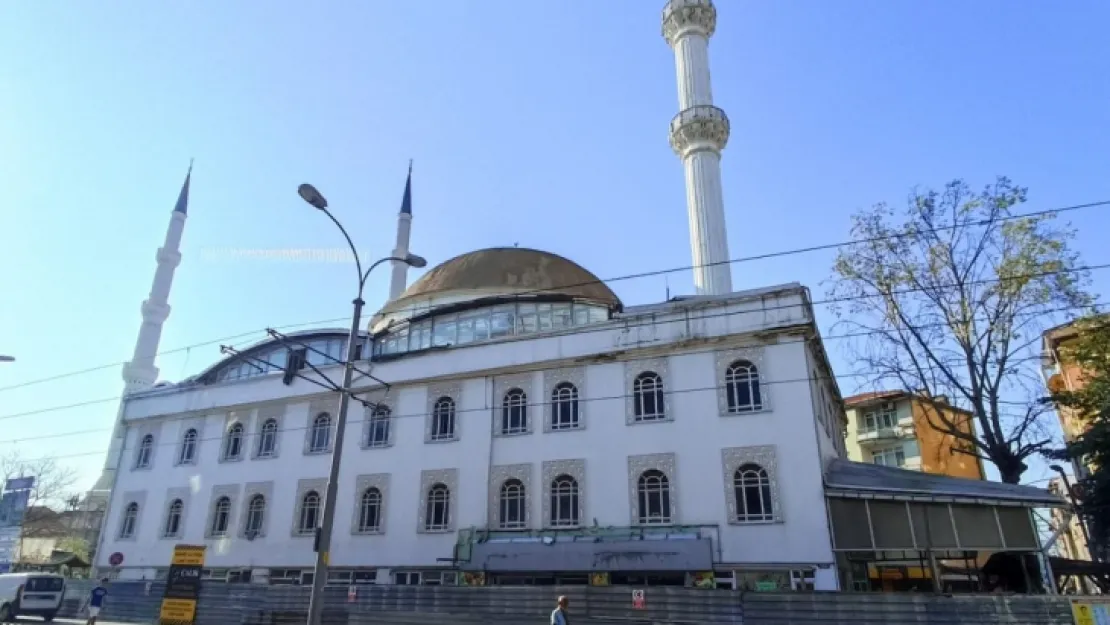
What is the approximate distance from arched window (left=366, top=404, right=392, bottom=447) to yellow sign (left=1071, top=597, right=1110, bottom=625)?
58.4ft

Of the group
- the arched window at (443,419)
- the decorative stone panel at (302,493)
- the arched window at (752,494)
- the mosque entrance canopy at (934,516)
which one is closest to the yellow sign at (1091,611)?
the mosque entrance canopy at (934,516)

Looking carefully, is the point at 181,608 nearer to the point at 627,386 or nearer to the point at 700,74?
the point at 627,386

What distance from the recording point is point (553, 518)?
19.3m

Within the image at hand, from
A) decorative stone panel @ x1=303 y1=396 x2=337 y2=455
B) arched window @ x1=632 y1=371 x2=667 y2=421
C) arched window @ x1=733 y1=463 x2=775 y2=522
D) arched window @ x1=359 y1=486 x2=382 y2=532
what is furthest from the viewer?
decorative stone panel @ x1=303 y1=396 x2=337 y2=455

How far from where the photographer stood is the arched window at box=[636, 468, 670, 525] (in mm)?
18219

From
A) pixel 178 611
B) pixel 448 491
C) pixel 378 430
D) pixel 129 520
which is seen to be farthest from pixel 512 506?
pixel 129 520

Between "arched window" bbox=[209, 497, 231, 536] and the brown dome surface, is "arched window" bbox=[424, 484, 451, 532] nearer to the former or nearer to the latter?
"arched window" bbox=[209, 497, 231, 536]

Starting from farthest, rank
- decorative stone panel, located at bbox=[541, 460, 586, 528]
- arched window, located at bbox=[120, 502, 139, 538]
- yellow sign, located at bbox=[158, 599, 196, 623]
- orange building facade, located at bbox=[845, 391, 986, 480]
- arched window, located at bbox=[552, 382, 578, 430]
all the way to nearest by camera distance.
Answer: orange building facade, located at bbox=[845, 391, 986, 480] → arched window, located at bbox=[120, 502, 139, 538] → arched window, located at bbox=[552, 382, 578, 430] → decorative stone panel, located at bbox=[541, 460, 586, 528] → yellow sign, located at bbox=[158, 599, 196, 623]

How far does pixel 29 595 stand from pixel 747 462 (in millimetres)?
22132

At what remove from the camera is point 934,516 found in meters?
16.6

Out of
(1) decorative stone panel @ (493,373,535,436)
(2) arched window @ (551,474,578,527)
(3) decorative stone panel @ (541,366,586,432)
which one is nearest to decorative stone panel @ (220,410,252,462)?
(1) decorative stone panel @ (493,373,535,436)

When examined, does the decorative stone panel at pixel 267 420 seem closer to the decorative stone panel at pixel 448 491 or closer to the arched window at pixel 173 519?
the arched window at pixel 173 519

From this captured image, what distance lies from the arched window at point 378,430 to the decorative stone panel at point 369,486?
3.42 feet

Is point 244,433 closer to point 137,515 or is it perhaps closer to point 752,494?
point 137,515
